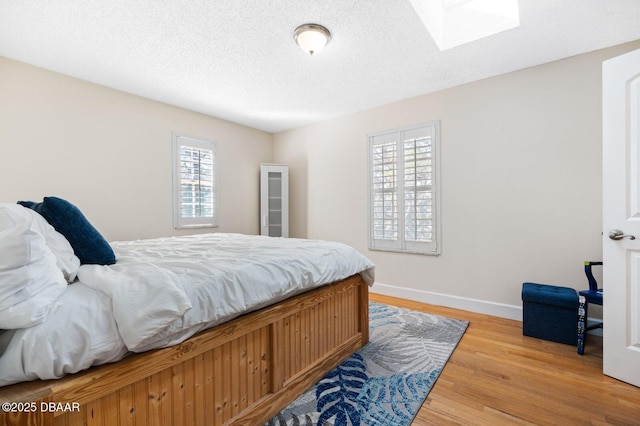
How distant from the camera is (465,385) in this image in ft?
6.20

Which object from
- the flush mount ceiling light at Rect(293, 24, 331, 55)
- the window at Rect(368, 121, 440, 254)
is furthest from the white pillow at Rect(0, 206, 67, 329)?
the window at Rect(368, 121, 440, 254)

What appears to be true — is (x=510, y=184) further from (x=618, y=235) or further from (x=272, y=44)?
(x=272, y=44)

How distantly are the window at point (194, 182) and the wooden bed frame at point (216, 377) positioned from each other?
2.80 metres

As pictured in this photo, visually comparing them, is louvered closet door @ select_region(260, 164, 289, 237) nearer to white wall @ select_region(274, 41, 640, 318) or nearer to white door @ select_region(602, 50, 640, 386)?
white wall @ select_region(274, 41, 640, 318)

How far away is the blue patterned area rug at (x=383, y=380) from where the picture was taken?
5.27ft

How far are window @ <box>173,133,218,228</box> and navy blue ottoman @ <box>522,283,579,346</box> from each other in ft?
13.2

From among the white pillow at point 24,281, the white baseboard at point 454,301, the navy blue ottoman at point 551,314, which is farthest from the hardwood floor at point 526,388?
the white pillow at point 24,281

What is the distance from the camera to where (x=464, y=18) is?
8.39ft

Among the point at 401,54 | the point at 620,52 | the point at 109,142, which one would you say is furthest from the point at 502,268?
the point at 109,142

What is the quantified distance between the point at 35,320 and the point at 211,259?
83 centimetres

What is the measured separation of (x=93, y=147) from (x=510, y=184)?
4637 millimetres

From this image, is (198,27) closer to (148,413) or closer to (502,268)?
(148,413)

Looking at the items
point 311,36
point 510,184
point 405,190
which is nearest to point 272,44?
point 311,36

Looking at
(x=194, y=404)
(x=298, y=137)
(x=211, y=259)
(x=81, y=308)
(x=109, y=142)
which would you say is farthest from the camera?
(x=298, y=137)
